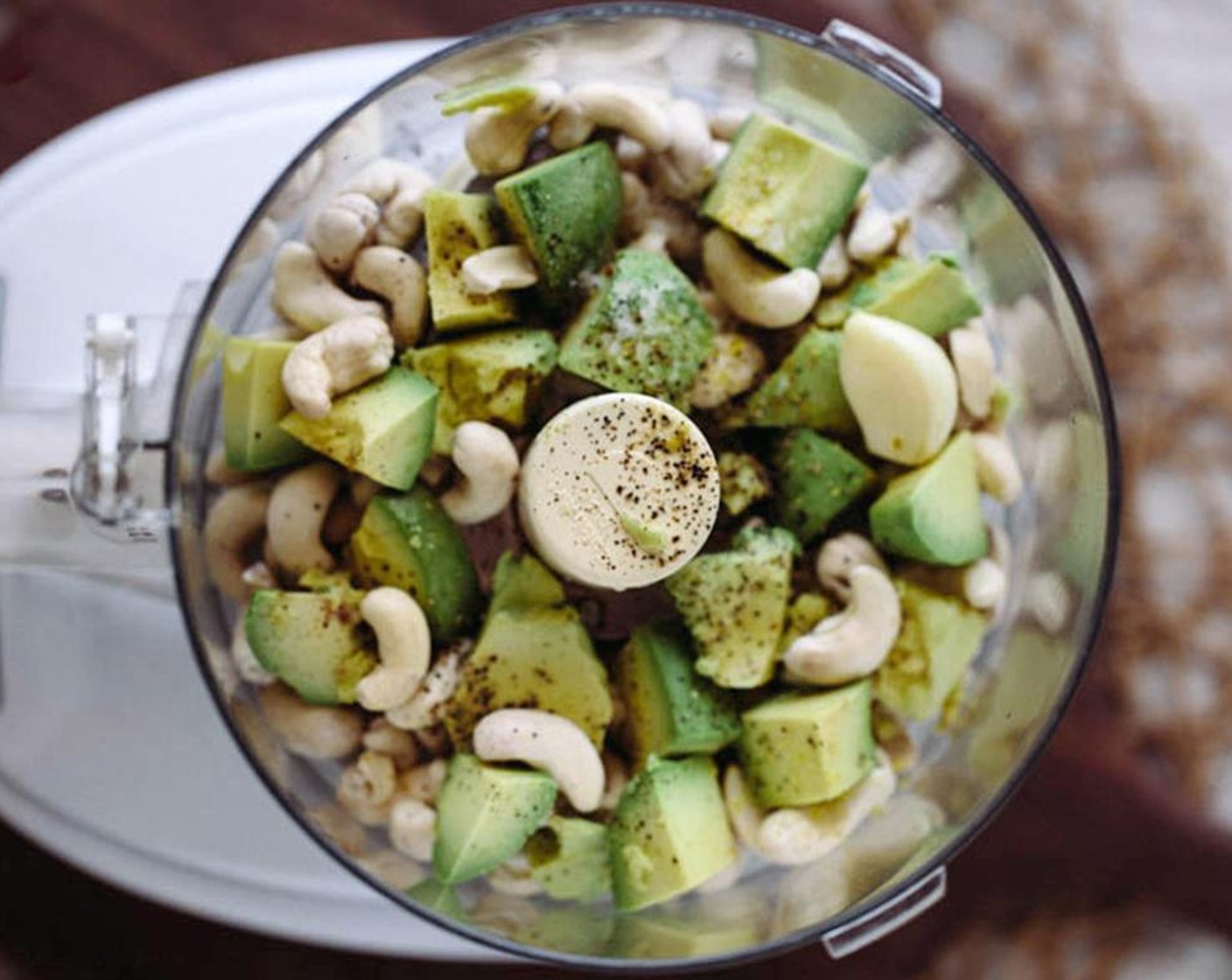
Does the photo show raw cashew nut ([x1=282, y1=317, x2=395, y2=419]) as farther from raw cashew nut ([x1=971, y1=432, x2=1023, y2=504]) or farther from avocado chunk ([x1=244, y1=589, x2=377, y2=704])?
raw cashew nut ([x1=971, y1=432, x2=1023, y2=504])

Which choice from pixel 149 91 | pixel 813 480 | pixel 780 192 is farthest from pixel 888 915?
pixel 149 91

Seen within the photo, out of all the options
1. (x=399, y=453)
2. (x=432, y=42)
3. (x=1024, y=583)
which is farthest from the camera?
(x=432, y=42)

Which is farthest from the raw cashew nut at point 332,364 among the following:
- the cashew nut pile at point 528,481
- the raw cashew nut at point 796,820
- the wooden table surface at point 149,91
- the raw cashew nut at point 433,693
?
the wooden table surface at point 149,91

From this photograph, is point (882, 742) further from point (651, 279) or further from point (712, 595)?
point (651, 279)

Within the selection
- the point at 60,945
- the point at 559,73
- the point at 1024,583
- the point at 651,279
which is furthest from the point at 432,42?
the point at 60,945

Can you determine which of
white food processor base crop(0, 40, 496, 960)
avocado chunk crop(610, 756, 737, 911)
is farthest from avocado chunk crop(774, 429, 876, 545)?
white food processor base crop(0, 40, 496, 960)
